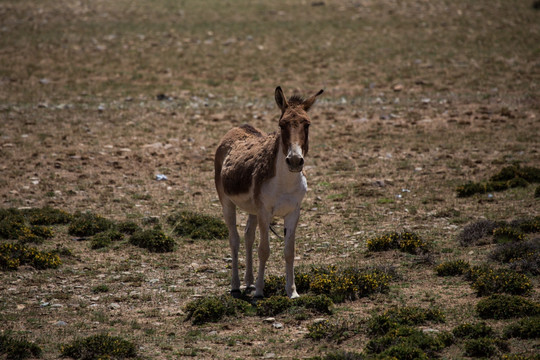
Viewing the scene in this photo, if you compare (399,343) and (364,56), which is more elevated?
(364,56)

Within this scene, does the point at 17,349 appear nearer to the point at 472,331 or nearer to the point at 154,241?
the point at 154,241

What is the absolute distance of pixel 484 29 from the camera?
3716 cm

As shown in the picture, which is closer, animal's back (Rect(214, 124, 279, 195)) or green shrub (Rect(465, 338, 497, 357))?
green shrub (Rect(465, 338, 497, 357))

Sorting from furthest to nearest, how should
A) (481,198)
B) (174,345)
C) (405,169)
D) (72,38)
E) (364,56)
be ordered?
1. (72,38)
2. (364,56)
3. (405,169)
4. (481,198)
5. (174,345)

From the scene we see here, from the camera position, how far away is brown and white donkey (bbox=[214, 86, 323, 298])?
33.4 feet

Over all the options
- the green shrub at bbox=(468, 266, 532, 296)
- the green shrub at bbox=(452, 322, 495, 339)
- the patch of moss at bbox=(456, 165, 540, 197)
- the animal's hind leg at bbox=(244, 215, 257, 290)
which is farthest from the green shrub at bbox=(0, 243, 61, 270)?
the patch of moss at bbox=(456, 165, 540, 197)

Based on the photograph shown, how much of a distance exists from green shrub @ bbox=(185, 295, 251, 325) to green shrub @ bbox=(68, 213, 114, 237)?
522 cm

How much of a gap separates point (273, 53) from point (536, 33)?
16000mm

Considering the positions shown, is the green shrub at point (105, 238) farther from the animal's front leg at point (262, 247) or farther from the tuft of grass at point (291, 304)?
the tuft of grass at point (291, 304)

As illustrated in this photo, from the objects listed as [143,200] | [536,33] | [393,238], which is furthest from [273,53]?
[393,238]

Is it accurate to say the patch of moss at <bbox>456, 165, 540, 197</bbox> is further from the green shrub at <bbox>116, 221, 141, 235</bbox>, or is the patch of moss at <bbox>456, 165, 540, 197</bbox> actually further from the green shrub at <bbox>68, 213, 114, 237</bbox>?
the green shrub at <bbox>68, 213, 114, 237</bbox>

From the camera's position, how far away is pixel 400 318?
962 cm

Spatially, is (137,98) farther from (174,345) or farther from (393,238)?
(174,345)

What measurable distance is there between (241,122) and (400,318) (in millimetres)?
15619
